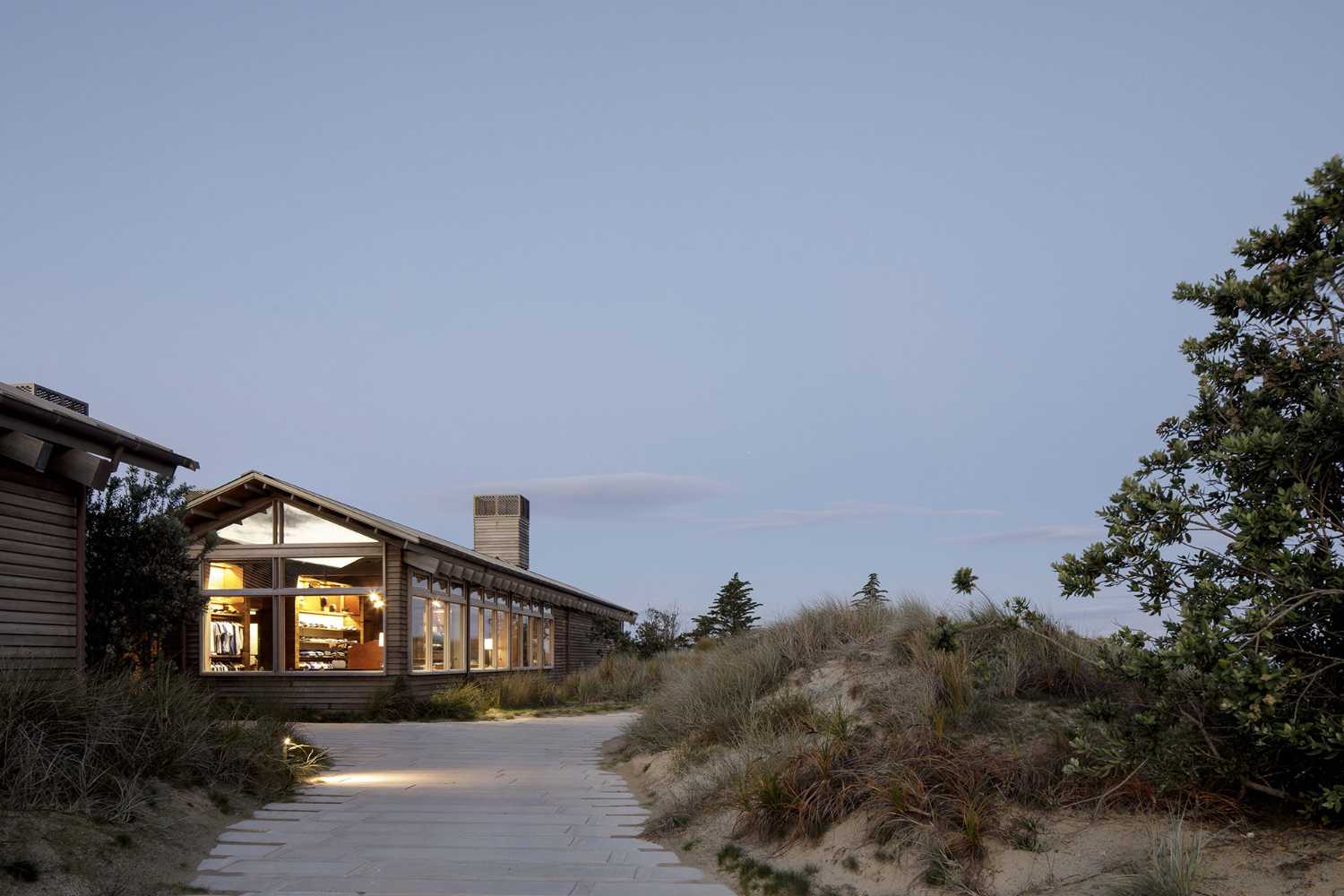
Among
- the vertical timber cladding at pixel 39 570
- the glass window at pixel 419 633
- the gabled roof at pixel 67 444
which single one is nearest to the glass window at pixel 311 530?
the glass window at pixel 419 633

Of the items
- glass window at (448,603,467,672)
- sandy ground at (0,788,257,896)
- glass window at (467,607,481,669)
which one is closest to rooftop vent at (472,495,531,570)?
glass window at (467,607,481,669)

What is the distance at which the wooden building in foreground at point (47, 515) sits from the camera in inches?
394

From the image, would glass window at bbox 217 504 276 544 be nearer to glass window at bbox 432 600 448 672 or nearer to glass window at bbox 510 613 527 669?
glass window at bbox 432 600 448 672

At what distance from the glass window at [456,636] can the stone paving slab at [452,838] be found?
10.1m

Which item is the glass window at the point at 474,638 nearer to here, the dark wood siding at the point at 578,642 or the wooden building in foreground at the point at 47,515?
the dark wood siding at the point at 578,642

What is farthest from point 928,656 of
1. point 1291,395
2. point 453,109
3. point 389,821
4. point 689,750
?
point 453,109

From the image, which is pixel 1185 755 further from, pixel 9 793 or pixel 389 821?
pixel 9 793

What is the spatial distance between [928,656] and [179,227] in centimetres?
1697

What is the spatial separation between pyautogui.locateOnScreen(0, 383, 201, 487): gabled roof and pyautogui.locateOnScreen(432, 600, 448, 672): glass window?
10.2m

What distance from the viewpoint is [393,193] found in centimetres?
2120

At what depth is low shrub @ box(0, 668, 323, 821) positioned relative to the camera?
6867mm

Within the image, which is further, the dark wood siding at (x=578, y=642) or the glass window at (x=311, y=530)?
the dark wood siding at (x=578, y=642)

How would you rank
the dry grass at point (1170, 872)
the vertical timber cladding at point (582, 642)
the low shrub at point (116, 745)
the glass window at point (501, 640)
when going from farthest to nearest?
the vertical timber cladding at point (582, 642) < the glass window at point (501, 640) < the low shrub at point (116, 745) < the dry grass at point (1170, 872)

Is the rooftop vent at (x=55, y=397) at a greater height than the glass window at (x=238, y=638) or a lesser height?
greater
